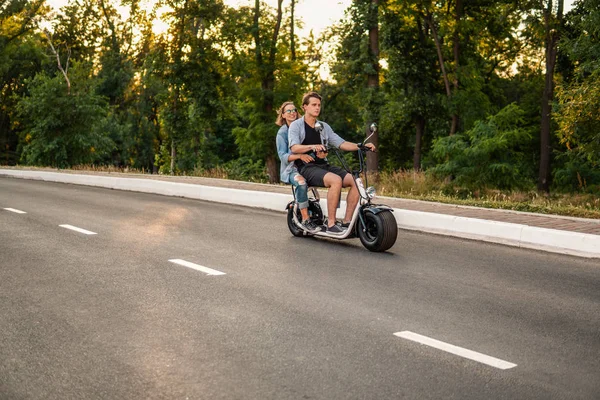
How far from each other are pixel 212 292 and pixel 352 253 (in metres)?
2.89

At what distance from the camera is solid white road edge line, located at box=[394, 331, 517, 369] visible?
4.85m

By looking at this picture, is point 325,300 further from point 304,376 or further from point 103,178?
point 103,178

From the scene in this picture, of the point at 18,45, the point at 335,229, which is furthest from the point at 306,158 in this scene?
the point at 18,45

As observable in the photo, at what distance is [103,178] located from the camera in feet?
77.7

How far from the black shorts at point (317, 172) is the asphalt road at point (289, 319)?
828 millimetres

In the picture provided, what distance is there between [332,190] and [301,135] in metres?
0.88

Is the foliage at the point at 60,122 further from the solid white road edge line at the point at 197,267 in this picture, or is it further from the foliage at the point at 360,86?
the solid white road edge line at the point at 197,267

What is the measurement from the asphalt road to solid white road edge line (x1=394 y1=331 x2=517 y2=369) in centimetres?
2

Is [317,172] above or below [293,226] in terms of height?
above

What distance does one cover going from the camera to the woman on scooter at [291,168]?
10.3 meters

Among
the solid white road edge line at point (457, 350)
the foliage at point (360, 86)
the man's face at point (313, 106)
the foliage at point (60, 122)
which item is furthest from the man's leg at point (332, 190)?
the foliage at point (60, 122)

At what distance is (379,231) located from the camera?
31.0 ft

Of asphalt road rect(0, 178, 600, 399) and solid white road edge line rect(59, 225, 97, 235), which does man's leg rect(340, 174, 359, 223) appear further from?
solid white road edge line rect(59, 225, 97, 235)

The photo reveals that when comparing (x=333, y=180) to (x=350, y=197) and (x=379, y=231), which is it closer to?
(x=350, y=197)
